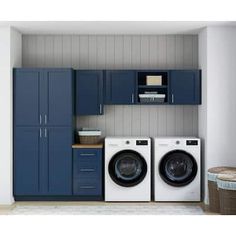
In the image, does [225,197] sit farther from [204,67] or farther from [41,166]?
[41,166]

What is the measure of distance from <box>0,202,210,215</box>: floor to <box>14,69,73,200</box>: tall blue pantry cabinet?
21 centimetres

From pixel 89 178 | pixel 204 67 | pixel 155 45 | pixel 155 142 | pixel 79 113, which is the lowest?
pixel 89 178

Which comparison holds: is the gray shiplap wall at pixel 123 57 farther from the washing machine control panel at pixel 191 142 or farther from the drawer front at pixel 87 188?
the drawer front at pixel 87 188

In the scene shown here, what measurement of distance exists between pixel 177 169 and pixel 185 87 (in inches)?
45.9

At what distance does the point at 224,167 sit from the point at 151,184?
1094 mm

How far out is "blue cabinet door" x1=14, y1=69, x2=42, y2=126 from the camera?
5.82 m

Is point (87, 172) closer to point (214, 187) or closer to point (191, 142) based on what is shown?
point (191, 142)

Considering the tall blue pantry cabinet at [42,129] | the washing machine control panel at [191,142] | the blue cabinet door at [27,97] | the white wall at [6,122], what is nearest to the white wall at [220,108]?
the washing machine control panel at [191,142]

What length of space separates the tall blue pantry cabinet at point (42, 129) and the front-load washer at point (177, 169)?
4.04 feet

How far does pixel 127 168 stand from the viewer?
583 centimetres

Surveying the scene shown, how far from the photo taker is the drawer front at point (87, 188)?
19.2 feet

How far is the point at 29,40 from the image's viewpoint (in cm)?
635

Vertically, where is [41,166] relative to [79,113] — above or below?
below
